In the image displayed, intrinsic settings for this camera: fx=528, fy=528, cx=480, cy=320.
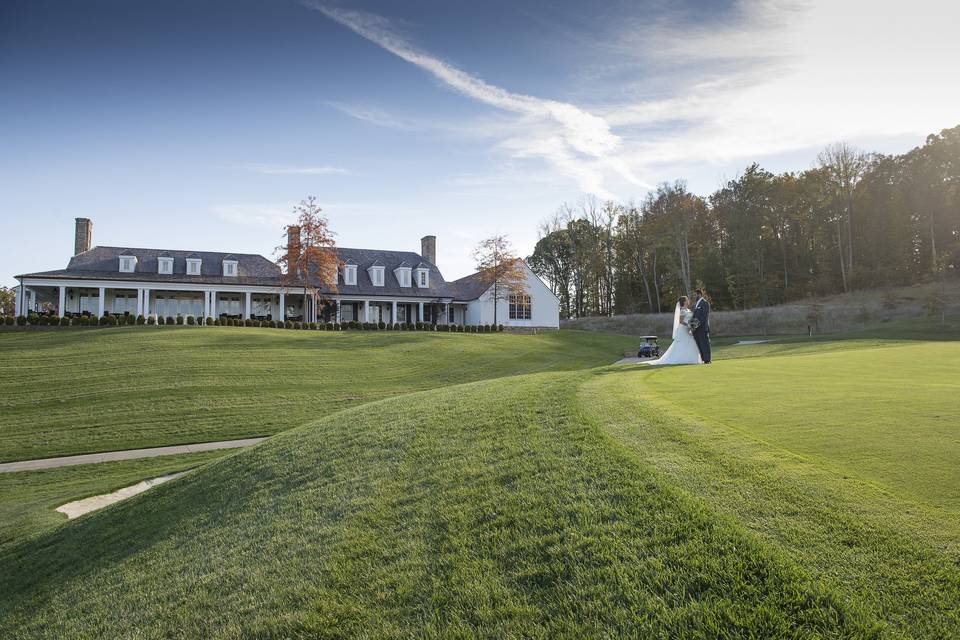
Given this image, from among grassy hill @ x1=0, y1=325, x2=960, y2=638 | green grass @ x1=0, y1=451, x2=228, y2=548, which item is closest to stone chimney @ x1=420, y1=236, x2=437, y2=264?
green grass @ x1=0, y1=451, x2=228, y2=548

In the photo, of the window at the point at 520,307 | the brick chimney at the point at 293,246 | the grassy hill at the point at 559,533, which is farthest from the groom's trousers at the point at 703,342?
the window at the point at 520,307

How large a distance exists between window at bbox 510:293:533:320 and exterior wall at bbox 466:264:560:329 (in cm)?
30

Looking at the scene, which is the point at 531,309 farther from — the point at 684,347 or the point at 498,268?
the point at 684,347

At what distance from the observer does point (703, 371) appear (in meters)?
11.4

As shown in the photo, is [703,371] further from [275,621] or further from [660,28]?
[275,621]

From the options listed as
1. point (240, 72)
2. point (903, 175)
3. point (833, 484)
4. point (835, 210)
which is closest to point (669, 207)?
point (835, 210)

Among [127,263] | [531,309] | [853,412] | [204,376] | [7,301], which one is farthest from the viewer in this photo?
[7,301]

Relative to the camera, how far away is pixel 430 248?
2034 inches

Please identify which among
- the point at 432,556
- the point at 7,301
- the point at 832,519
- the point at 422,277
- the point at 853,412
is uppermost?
the point at 422,277

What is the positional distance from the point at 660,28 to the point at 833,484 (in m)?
13.1

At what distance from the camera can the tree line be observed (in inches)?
1861

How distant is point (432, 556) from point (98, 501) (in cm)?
894

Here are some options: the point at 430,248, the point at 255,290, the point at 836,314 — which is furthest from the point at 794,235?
the point at 255,290

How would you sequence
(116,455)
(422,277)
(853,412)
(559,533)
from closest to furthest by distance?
(559,533), (853,412), (116,455), (422,277)
